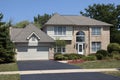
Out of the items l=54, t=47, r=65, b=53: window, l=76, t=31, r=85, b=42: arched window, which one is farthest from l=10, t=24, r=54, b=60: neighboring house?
l=76, t=31, r=85, b=42: arched window

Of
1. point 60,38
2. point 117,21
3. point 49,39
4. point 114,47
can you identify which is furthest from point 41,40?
point 117,21

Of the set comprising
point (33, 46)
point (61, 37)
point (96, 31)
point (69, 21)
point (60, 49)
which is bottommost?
point (60, 49)

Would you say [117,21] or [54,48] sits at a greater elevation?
[117,21]

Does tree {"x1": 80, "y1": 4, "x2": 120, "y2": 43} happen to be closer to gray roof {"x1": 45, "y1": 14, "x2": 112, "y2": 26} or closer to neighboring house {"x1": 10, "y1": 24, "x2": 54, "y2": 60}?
gray roof {"x1": 45, "y1": 14, "x2": 112, "y2": 26}

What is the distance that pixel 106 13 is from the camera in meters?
80.5

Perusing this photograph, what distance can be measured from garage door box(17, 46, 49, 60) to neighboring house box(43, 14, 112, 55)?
3.66m

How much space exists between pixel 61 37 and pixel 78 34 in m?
3.48

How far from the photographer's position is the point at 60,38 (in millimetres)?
54281

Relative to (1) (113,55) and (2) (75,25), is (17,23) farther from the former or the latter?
(1) (113,55)

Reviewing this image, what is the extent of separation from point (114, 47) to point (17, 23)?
141 ft

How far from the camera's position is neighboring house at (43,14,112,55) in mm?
54562

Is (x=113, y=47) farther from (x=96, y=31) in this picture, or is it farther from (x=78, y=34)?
(x=78, y=34)

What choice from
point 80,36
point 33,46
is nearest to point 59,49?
point 80,36

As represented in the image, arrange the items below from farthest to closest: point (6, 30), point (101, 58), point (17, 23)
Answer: point (17, 23) → point (101, 58) → point (6, 30)
